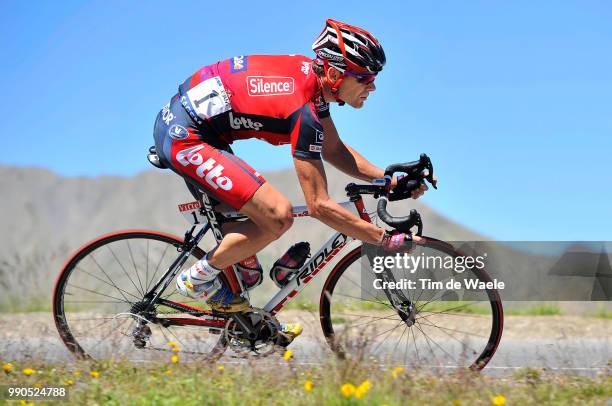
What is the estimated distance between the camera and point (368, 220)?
219 inches

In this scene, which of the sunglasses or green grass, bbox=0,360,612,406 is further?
the sunglasses

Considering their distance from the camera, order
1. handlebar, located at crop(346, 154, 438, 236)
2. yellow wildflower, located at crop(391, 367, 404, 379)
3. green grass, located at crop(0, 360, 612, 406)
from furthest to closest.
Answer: handlebar, located at crop(346, 154, 438, 236)
yellow wildflower, located at crop(391, 367, 404, 379)
green grass, located at crop(0, 360, 612, 406)

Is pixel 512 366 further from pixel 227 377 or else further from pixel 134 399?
pixel 134 399

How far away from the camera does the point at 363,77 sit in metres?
5.23

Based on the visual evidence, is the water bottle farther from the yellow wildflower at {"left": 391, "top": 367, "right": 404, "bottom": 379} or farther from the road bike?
the yellow wildflower at {"left": 391, "top": 367, "right": 404, "bottom": 379}

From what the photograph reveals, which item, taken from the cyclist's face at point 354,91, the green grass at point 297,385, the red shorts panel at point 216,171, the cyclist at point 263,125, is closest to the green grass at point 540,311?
the green grass at point 297,385

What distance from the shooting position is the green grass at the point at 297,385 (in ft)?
13.2

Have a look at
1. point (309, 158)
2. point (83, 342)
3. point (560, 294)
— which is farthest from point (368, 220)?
point (560, 294)

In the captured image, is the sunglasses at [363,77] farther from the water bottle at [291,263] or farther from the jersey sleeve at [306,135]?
the water bottle at [291,263]

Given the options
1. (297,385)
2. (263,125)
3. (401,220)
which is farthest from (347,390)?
(263,125)

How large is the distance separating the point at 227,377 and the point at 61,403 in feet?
2.99

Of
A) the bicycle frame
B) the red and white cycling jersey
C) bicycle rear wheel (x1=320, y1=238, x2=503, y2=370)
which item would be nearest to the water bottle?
the bicycle frame

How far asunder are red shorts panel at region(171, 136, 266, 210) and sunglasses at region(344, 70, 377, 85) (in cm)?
89

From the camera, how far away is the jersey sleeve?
16.1 feet
